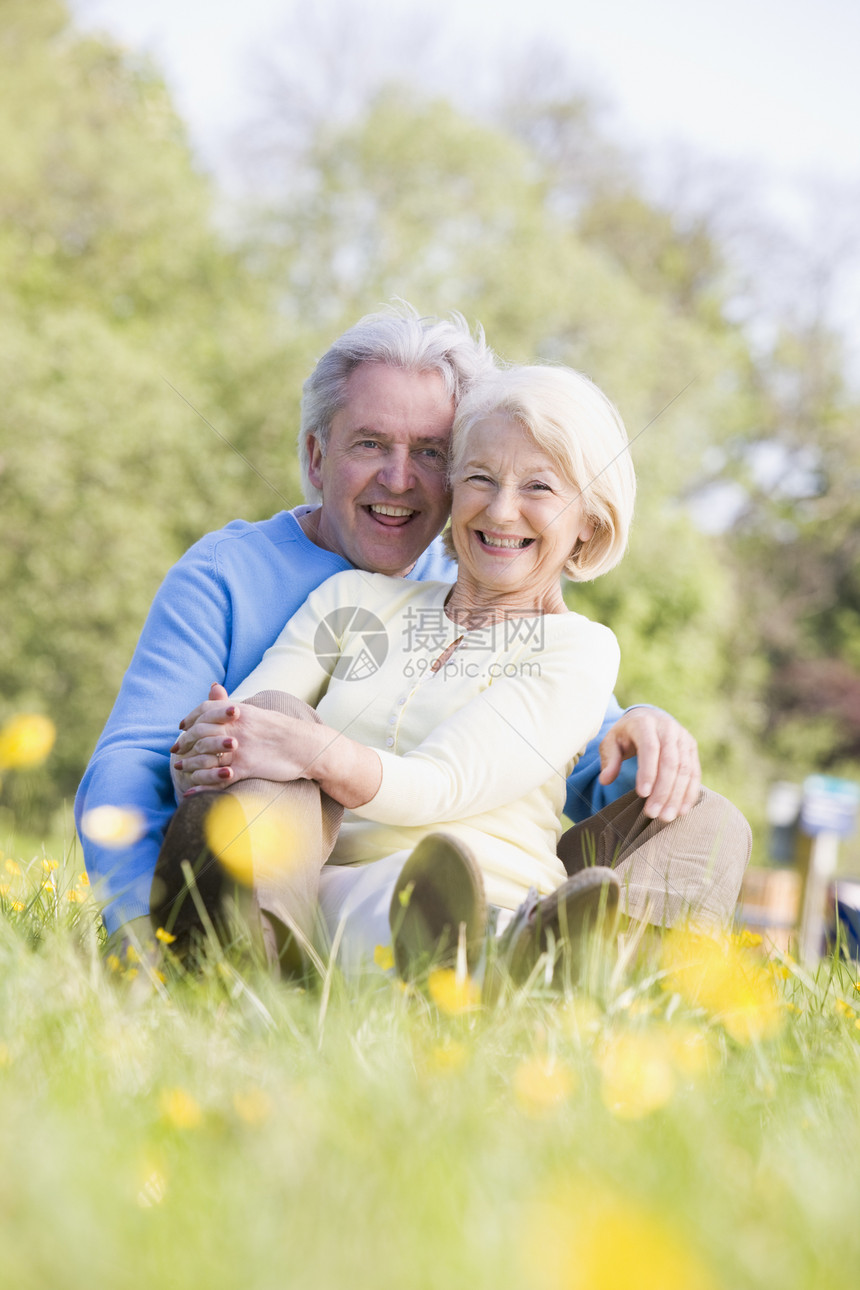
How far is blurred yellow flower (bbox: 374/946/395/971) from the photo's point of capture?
180 centimetres

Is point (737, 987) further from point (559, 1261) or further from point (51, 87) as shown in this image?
point (51, 87)

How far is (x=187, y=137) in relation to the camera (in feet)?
63.2

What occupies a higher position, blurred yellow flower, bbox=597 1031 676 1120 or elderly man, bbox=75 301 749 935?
elderly man, bbox=75 301 749 935

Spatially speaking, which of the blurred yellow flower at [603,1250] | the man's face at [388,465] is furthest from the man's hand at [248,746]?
the blurred yellow flower at [603,1250]

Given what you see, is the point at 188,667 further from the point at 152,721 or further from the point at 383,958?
the point at 383,958

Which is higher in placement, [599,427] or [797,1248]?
[599,427]

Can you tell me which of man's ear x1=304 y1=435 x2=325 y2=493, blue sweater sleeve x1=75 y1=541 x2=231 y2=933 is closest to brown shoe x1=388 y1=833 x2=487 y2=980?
blue sweater sleeve x1=75 y1=541 x2=231 y2=933

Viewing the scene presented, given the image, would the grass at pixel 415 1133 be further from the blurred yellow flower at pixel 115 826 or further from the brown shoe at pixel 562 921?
the blurred yellow flower at pixel 115 826

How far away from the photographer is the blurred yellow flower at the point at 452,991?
1.52 meters

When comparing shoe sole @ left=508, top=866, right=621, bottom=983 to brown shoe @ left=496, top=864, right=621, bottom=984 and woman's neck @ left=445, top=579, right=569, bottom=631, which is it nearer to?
brown shoe @ left=496, top=864, right=621, bottom=984

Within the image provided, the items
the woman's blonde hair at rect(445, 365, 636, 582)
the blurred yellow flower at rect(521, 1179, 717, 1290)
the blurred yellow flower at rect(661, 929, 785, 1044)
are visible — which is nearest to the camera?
the blurred yellow flower at rect(521, 1179, 717, 1290)

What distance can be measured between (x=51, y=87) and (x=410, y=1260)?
16.2 metres

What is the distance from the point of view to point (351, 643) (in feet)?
7.91


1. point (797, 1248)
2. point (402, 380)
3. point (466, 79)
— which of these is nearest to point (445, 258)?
point (466, 79)
